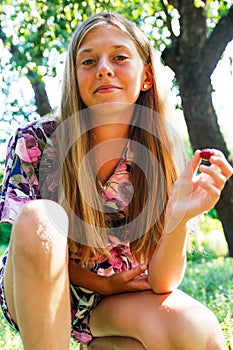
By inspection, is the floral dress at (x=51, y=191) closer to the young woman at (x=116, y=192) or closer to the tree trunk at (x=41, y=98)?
the young woman at (x=116, y=192)

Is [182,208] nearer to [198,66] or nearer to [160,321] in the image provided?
[160,321]

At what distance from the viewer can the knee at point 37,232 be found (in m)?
1.67

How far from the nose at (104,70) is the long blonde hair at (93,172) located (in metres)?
0.14

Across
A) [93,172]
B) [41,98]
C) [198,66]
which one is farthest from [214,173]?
[41,98]

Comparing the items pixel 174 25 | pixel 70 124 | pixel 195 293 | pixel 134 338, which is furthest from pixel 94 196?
pixel 174 25

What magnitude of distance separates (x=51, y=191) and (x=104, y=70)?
19.3 inches

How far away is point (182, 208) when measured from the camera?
2041 millimetres

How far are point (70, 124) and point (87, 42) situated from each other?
33cm

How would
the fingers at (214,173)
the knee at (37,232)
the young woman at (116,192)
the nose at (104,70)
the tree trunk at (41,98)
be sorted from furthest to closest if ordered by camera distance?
1. the tree trunk at (41,98)
2. the nose at (104,70)
3. the young woman at (116,192)
4. the fingers at (214,173)
5. the knee at (37,232)

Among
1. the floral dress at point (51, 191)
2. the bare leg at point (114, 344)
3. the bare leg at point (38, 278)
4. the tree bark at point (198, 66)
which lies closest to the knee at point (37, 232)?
the bare leg at point (38, 278)

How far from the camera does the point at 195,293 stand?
5047 mm

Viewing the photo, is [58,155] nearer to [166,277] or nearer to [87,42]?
[87,42]

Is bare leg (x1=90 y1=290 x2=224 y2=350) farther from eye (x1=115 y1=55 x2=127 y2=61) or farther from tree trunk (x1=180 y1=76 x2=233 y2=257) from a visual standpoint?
tree trunk (x1=180 y1=76 x2=233 y2=257)

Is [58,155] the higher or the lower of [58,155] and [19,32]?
the lower
